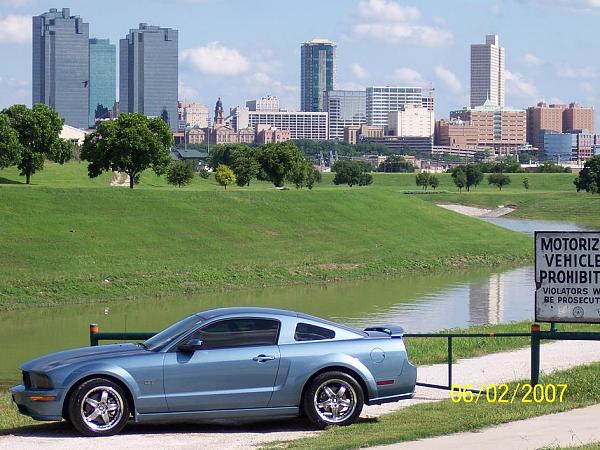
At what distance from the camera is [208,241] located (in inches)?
2378

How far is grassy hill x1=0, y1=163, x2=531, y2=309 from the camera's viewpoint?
49.6m

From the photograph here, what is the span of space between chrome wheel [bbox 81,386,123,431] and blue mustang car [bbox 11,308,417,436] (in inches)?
0.5

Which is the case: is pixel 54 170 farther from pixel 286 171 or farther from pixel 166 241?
pixel 166 241

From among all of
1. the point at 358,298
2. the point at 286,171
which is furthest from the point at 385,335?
the point at 286,171

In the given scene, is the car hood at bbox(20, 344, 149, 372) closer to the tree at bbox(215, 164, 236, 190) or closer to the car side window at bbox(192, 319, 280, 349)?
the car side window at bbox(192, 319, 280, 349)

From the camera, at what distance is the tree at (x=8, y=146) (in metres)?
78.6

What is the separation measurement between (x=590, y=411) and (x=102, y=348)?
20.5ft

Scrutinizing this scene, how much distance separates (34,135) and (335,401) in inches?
2898

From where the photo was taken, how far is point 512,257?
71.2 meters

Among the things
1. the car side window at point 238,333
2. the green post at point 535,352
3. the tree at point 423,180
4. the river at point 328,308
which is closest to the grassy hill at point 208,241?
the river at point 328,308

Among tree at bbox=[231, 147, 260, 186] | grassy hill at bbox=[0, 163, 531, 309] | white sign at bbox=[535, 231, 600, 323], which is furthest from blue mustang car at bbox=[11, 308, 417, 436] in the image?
tree at bbox=[231, 147, 260, 186]

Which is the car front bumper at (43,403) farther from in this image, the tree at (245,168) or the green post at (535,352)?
the tree at (245,168)

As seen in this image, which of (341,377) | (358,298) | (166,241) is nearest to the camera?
(341,377)

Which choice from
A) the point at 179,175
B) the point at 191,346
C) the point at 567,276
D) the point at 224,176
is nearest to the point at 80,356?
the point at 191,346
